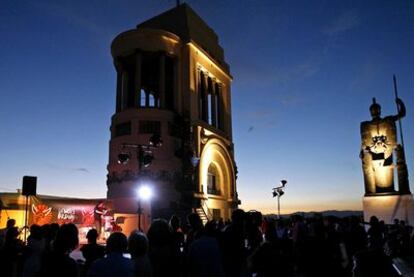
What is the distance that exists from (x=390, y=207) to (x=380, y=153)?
2910 mm

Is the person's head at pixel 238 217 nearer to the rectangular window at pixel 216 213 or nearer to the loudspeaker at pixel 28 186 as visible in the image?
the loudspeaker at pixel 28 186

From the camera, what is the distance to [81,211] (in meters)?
20.3

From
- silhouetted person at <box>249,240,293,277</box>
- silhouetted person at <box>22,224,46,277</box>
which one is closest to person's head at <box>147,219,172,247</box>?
silhouetted person at <box>249,240,293,277</box>

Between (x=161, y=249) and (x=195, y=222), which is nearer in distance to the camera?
(x=161, y=249)

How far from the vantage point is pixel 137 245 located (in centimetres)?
387

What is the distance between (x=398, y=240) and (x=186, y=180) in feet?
62.2

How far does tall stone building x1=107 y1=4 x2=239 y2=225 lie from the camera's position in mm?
28750

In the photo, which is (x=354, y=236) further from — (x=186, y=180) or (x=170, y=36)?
(x=170, y=36)

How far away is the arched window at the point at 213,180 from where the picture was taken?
35.1 m

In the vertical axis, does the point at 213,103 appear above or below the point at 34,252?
above

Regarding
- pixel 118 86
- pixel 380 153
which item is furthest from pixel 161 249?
pixel 118 86

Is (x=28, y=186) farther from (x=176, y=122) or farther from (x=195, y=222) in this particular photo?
(x=176, y=122)

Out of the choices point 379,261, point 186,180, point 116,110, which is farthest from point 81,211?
point 379,261

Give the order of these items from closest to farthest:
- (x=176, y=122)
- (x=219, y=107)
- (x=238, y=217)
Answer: (x=238, y=217), (x=176, y=122), (x=219, y=107)
